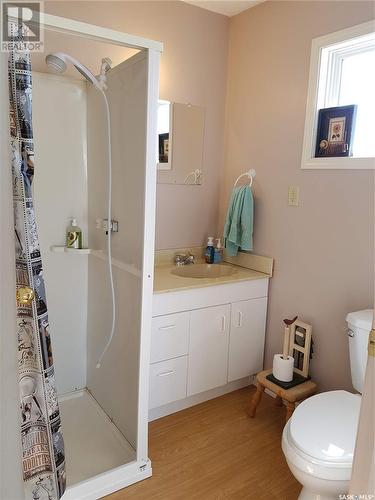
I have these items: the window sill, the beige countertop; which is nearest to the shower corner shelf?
the beige countertop

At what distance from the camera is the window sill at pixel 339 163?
6.12 feet

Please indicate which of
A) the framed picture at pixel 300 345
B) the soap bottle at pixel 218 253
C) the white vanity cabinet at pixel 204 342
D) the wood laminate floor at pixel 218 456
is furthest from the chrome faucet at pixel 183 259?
the wood laminate floor at pixel 218 456

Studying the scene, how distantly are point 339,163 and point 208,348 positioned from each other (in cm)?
130

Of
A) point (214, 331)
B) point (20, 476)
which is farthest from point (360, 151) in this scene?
point (20, 476)

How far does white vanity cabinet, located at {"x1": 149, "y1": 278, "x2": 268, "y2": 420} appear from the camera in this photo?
2055 mm

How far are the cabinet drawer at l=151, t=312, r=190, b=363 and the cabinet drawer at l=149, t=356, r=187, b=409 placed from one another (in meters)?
0.04

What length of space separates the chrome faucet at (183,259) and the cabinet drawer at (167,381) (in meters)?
0.69

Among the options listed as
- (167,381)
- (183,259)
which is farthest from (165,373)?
(183,259)

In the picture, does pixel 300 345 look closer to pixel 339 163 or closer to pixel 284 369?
pixel 284 369

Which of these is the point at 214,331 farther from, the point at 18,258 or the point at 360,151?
the point at 18,258

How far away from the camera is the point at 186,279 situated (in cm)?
220

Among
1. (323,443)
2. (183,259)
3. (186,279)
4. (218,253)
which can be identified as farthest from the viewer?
(218,253)

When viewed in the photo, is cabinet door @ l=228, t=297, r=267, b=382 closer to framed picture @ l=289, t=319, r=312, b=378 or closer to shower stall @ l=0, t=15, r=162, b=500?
framed picture @ l=289, t=319, r=312, b=378

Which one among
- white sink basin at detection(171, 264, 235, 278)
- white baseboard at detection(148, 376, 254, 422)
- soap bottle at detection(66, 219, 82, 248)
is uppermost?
soap bottle at detection(66, 219, 82, 248)
